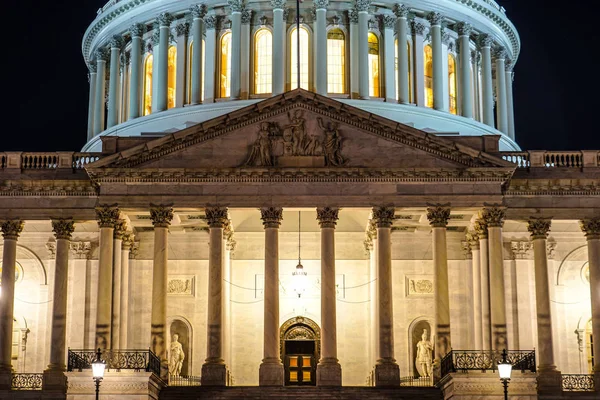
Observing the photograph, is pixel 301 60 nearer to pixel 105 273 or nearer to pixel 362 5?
pixel 362 5

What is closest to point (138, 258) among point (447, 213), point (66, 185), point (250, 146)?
point (66, 185)

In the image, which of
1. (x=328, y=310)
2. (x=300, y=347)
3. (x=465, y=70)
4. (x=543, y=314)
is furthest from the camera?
(x=465, y=70)

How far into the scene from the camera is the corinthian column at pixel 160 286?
167 feet

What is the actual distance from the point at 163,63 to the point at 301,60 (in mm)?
8194

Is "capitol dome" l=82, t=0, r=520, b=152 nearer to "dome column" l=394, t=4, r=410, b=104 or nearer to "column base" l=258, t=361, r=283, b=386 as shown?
"dome column" l=394, t=4, r=410, b=104

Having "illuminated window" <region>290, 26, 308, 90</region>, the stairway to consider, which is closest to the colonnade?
"illuminated window" <region>290, 26, 308, 90</region>

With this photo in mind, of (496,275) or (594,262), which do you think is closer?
(496,275)

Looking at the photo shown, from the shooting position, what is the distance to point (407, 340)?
59312 millimetres

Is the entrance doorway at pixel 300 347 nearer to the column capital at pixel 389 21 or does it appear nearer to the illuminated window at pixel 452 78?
the illuminated window at pixel 452 78

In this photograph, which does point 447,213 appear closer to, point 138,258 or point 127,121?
point 138,258

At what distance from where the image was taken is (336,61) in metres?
69.2

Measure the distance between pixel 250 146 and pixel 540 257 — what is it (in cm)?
1397

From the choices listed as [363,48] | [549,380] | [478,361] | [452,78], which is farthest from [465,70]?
[478,361]

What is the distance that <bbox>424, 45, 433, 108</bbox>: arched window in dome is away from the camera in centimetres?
7025
